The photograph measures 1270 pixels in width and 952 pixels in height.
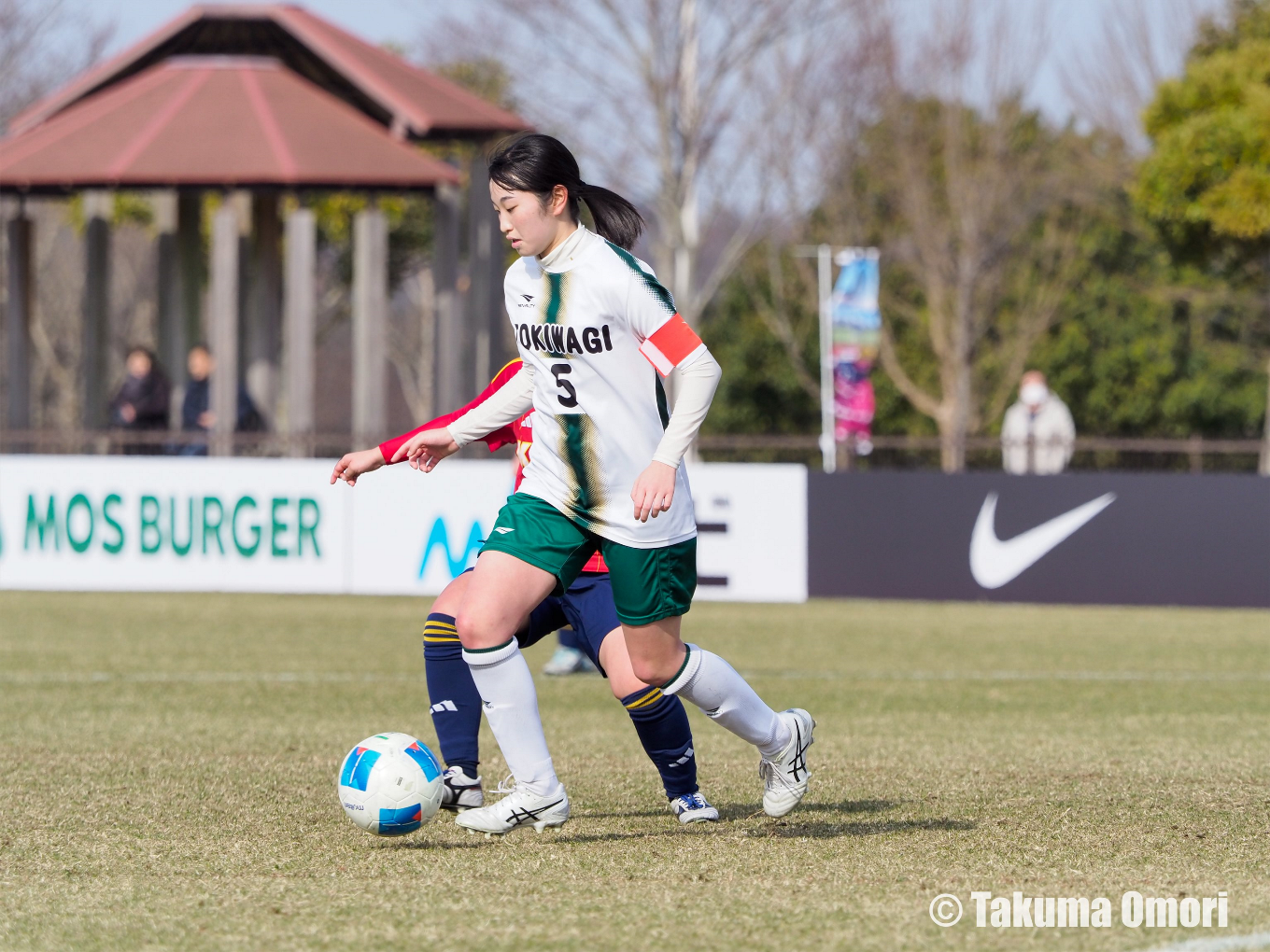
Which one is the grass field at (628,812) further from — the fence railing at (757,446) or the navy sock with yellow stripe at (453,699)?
the fence railing at (757,446)

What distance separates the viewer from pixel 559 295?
497 cm

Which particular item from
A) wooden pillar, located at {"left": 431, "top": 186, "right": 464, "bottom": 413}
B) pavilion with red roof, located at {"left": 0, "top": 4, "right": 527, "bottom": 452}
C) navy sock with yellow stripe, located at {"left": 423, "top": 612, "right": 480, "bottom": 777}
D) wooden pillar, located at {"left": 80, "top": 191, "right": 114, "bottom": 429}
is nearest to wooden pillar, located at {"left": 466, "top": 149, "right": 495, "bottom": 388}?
pavilion with red roof, located at {"left": 0, "top": 4, "right": 527, "bottom": 452}

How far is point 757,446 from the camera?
1809cm

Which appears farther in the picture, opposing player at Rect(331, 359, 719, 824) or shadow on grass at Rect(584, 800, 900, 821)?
shadow on grass at Rect(584, 800, 900, 821)

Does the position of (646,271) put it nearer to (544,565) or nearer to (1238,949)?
(544,565)

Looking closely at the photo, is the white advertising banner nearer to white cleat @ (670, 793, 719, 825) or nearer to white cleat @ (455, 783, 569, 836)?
white cleat @ (670, 793, 719, 825)

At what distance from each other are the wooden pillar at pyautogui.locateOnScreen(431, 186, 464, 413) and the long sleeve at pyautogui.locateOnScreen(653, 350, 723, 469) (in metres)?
16.8

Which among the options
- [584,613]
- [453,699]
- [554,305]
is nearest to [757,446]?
[584,613]

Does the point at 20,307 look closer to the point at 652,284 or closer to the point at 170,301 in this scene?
the point at 170,301

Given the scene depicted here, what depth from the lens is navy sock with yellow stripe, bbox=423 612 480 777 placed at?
5594mm

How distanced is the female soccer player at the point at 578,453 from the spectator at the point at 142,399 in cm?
1405

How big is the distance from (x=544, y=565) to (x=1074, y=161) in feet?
105

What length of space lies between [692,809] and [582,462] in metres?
1.23

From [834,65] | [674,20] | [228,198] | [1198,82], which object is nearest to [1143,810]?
[228,198]
